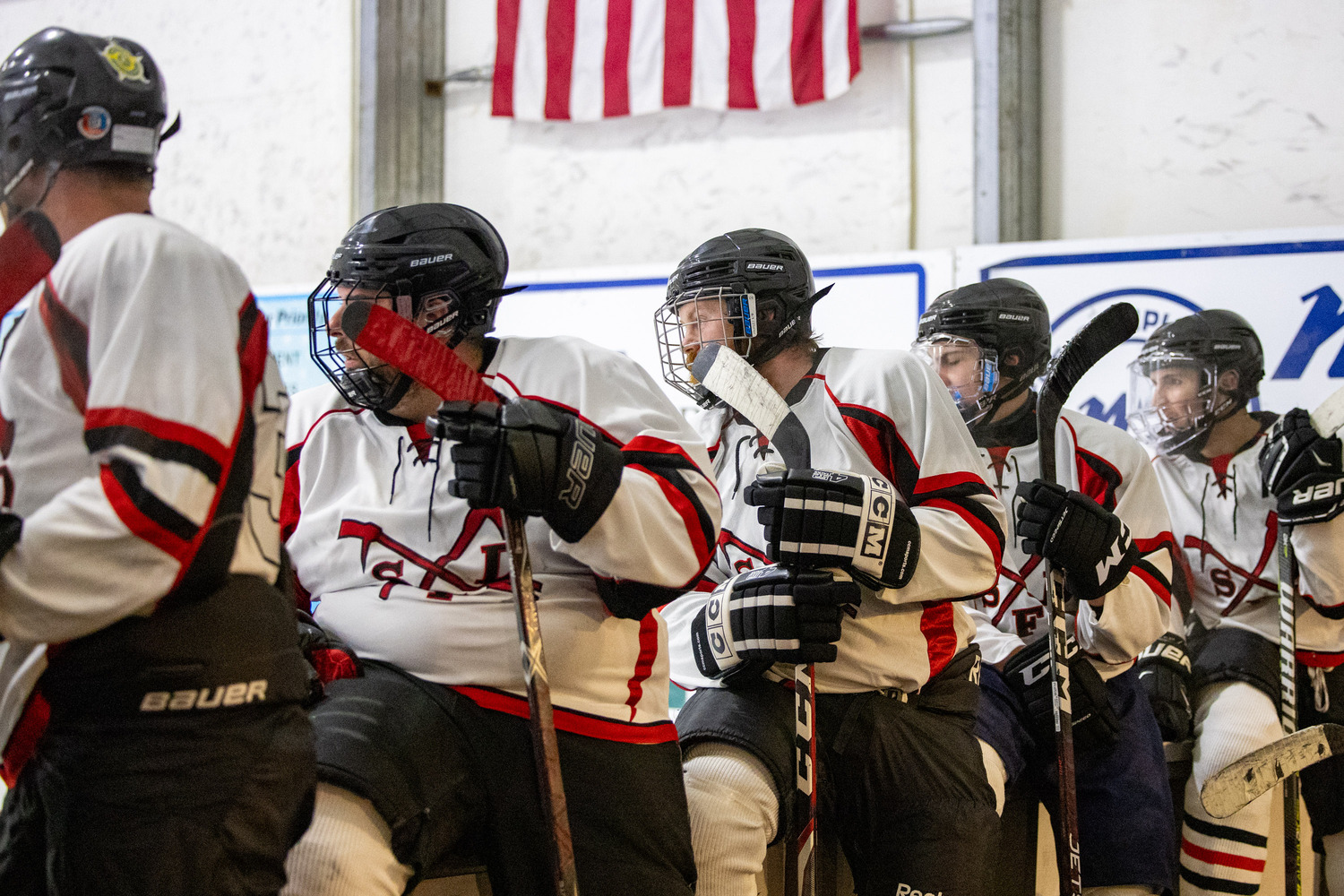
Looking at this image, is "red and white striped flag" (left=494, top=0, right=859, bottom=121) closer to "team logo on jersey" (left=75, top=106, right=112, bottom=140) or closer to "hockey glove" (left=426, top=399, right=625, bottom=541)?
"hockey glove" (left=426, top=399, right=625, bottom=541)

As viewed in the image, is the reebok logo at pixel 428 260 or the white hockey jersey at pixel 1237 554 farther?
the white hockey jersey at pixel 1237 554

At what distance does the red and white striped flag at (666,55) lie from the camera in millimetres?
4684

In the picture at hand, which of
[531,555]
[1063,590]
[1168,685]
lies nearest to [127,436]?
[531,555]

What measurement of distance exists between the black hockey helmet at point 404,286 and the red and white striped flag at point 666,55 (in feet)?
10.1

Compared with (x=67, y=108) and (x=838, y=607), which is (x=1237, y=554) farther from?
(x=67, y=108)

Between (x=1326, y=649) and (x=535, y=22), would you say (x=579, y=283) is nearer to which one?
(x=535, y=22)

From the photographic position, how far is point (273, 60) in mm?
5551

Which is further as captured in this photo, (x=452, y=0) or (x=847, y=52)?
(x=452, y=0)

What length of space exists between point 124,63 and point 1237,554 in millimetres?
2775

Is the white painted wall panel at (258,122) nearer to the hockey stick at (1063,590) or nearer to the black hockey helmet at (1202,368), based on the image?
the black hockey helmet at (1202,368)

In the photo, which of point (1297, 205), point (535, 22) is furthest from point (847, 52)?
point (1297, 205)

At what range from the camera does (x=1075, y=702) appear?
8.34ft

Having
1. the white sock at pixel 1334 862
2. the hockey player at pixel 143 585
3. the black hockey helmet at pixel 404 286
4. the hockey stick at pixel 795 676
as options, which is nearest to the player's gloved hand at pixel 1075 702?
the hockey stick at pixel 795 676

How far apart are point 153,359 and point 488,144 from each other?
14.1 ft
